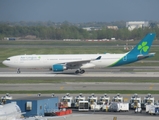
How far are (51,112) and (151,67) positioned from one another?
5700cm

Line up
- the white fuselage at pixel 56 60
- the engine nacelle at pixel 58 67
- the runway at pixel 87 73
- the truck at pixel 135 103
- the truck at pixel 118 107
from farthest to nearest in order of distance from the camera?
1. the white fuselage at pixel 56 60
2. the engine nacelle at pixel 58 67
3. the runway at pixel 87 73
4. the truck at pixel 135 103
5. the truck at pixel 118 107

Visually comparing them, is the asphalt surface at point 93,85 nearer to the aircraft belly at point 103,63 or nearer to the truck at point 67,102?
the aircraft belly at point 103,63

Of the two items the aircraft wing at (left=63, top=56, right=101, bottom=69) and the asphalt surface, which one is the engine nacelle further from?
the aircraft wing at (left=63, top=56, right=101, bottom=69)

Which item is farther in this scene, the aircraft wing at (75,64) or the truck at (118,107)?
the aircraft wing at (75,64)

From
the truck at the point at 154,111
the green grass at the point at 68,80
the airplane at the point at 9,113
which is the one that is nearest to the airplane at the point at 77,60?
the green grass at the point at 68,80

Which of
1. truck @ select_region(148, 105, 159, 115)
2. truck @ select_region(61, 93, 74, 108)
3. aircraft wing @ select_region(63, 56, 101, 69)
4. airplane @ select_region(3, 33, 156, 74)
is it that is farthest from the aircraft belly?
truck @ select_region(148, 105, 159, 115)

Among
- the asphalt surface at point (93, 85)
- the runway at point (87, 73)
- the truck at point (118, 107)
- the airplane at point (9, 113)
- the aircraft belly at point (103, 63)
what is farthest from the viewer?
the aircraft belly at point (103, 63)

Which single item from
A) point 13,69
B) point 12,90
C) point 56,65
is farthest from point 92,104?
point 13,69

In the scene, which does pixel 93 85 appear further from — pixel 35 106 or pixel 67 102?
pixel 35 106

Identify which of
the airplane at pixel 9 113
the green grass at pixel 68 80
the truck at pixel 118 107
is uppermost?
the green grass at pixel 68 80

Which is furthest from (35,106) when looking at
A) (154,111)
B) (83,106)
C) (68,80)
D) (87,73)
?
(87,73)

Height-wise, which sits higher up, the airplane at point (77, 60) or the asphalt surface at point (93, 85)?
the airplane at point (77, 60)

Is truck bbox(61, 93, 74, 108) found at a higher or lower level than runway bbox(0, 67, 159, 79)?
lower

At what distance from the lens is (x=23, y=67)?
9288 centimetres
